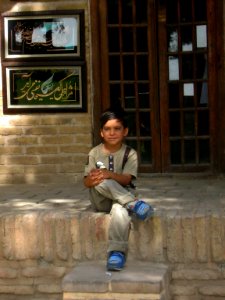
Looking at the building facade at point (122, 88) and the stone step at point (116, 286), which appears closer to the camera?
the stone step at point (116, 286)

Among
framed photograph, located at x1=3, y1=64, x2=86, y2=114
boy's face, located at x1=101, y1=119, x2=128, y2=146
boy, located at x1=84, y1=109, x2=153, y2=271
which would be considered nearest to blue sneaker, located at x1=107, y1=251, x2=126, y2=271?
boy, located at x1=84, y1=109, x2=153, y2=271

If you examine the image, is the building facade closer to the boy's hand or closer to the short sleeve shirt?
the short sleeve shirt

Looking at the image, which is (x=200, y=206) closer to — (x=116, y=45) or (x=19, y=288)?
(x=19, y=288)

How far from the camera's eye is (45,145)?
728 centimetres

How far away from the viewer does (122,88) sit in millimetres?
7324

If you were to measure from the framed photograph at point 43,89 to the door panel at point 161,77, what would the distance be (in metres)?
0.33

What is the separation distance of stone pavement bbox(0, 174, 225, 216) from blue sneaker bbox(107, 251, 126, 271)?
530mm

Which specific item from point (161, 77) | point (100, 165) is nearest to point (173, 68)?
point (161, 77)

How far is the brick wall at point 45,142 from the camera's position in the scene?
7234 mm

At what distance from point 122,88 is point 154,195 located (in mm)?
1789

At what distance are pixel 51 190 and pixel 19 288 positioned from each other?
5.98 feet

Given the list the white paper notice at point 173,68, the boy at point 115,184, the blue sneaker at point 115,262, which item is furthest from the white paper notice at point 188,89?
the blue sneaker at point 115,262

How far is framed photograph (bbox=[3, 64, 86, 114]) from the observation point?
7.18 metres

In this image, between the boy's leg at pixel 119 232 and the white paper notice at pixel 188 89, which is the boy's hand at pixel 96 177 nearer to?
the boy's leg at pixel 119 232
